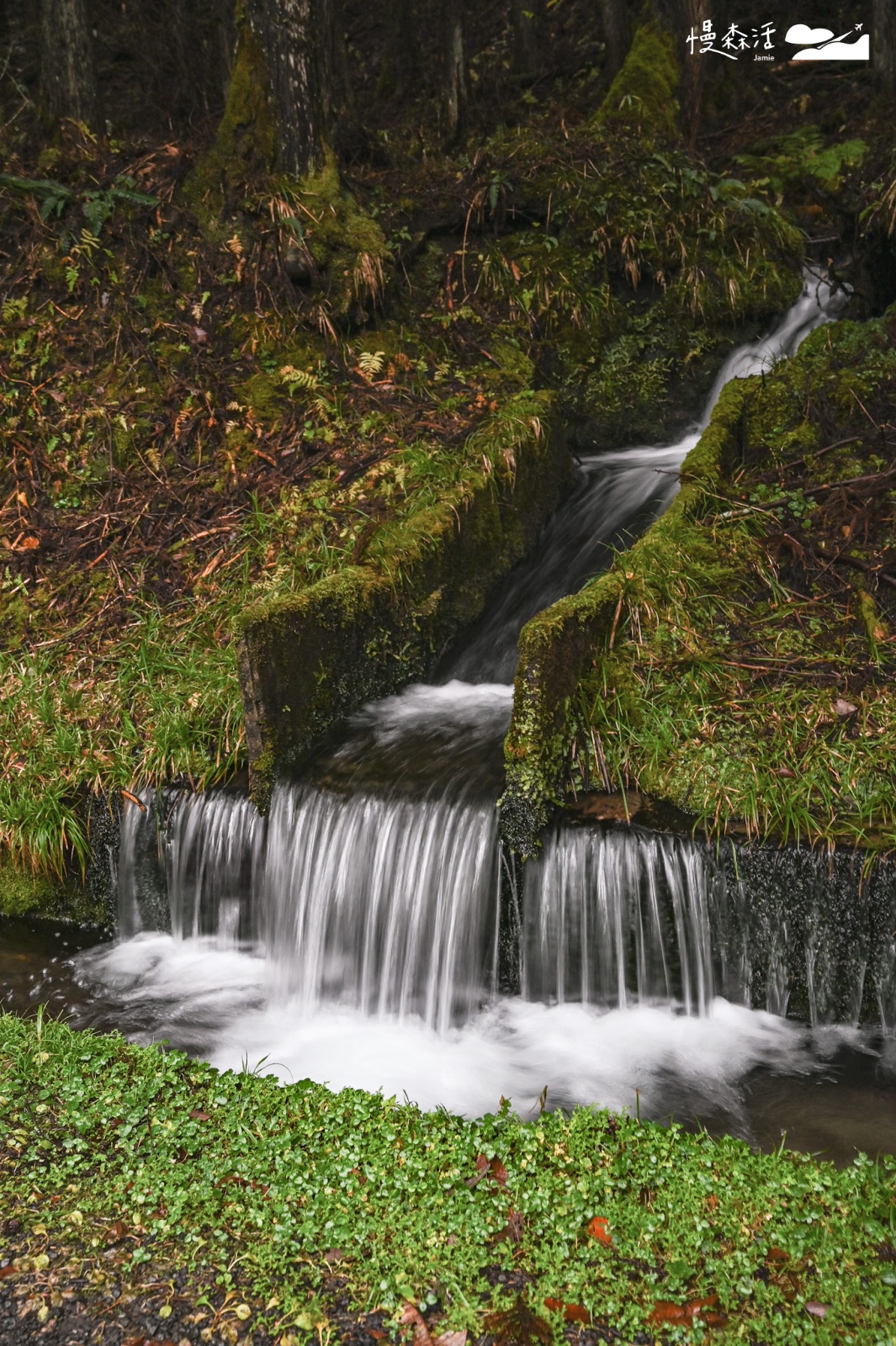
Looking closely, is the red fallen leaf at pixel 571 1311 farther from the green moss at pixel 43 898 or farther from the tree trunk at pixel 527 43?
the tree trunk at pixel 527 43

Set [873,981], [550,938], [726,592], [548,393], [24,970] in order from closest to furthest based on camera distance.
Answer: [873,981] → [550,938] → [24,970] → [726,592] → [548,393]

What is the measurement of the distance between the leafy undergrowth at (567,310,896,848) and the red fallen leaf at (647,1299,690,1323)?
2.32 m

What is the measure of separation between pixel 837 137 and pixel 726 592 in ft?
27.2

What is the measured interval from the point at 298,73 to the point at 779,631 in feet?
21.9

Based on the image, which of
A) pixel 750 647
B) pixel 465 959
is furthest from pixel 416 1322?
pixel 750 647

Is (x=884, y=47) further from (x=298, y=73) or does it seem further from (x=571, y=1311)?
(x=571, y=1311)

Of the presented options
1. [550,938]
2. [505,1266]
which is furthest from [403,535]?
[505,1266]

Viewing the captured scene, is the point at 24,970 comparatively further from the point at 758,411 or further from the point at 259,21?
the point at 259,21

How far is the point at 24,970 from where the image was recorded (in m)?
5.59

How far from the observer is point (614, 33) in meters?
13.8

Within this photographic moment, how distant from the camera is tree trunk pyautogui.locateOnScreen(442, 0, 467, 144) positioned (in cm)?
1277

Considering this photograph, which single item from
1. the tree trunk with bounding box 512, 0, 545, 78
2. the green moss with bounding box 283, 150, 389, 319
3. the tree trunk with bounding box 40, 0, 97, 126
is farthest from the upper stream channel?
the tree trunk with bounding box 512, 0, 545, 78

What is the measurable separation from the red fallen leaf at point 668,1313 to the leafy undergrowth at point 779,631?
2321mm

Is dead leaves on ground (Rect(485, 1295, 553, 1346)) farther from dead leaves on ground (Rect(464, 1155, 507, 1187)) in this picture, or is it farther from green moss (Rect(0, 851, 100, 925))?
green moss (Rect(0, 851, 100, 925))
